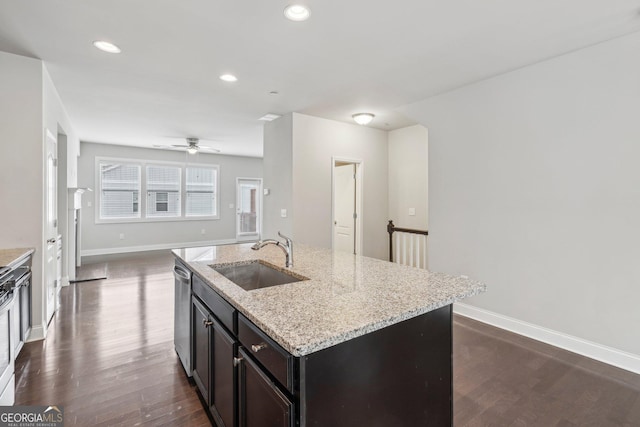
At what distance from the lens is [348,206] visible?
5.51 metres

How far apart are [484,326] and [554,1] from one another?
2904 millimetres

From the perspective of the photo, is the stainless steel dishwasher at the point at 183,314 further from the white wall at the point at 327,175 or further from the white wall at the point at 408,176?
the white wall at the point at 408,176

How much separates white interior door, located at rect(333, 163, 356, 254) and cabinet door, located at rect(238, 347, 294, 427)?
3984 mm

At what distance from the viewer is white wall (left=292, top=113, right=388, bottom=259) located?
4.59 metres

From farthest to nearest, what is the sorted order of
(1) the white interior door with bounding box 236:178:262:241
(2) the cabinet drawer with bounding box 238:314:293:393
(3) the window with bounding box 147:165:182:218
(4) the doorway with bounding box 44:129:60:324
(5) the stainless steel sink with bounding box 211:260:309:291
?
(1) the white interior door with bounding box 236:178:262:241 → (3) the window with bounding box 147:165:182:218 → (4) the doorway with bounding box 44:129:60:324 → (5) the stainless steel sink with bounding box 211:260:309:291 → (2) the cabinet drawer with bounding box 238:314:293:393

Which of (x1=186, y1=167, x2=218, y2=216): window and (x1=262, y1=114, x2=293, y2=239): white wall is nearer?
(x1=262, y1=114, x2=293, y2=239): white wall

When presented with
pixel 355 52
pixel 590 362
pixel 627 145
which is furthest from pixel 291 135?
pixel 590 362

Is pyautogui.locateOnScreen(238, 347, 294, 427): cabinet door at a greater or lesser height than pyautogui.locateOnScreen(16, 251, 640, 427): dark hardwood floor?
greater

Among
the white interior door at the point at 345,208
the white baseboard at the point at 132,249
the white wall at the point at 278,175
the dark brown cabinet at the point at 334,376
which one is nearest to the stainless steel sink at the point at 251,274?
the dark brown cabinet at the point at 334,376

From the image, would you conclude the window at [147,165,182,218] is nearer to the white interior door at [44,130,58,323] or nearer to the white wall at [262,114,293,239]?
the white wall at [262,114,293,239]

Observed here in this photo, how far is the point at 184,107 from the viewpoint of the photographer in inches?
174

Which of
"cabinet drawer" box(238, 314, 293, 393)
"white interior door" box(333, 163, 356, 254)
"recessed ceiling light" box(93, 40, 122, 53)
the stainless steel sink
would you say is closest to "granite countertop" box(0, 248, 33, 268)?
the stainless steel sink

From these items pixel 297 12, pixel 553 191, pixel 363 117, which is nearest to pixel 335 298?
pixel 297 12

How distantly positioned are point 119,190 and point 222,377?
7.57 metres
